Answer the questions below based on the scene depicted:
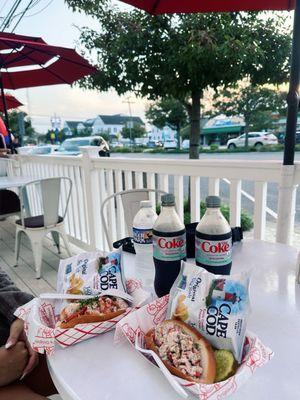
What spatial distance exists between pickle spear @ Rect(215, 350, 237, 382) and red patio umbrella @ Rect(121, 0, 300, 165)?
1.23 m

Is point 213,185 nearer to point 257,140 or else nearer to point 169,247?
point 169,247

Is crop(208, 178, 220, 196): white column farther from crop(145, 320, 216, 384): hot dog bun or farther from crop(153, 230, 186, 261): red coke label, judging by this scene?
crop(145, 320, 216, 384): hot dog bun

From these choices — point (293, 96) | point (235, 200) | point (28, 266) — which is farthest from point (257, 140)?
point (293, 96)

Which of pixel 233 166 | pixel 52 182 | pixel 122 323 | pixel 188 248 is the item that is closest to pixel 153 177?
pixel 233 166

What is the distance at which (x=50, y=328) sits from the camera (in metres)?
0.70

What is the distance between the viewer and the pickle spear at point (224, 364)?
0.55 m

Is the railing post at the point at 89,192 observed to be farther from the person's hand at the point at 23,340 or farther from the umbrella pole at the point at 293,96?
the person's hand at the point at 23,340

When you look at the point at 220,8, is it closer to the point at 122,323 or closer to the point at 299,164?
the point at 299,164

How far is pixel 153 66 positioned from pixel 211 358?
4166 mm

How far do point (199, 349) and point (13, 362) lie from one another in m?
0.60

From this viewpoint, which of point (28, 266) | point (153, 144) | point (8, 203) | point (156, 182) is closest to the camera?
point (156, 182)

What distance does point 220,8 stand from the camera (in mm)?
1666

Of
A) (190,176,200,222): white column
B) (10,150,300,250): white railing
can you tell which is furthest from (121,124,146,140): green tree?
(190,176,200,222): white column

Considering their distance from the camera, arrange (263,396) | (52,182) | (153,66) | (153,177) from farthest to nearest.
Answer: (153,66) → (52,182) → (153,177) → (263,396)
